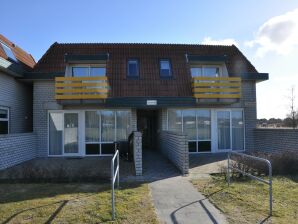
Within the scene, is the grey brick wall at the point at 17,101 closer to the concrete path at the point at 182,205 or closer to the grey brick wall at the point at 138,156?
the grey brick wall at the point at 138,156

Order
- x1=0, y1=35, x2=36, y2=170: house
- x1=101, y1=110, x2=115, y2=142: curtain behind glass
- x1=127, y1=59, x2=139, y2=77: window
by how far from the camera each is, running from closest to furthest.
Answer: x1=0, y1=35, x2=36, y2=170: house < x1=101, y1=110, x2=115, y2=142: curtain behind glass < x1=127, y1=59, x2=139, y2=77: window

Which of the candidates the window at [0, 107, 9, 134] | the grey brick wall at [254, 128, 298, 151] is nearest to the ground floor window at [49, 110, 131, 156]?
the window at [0, 107, 9, 134]

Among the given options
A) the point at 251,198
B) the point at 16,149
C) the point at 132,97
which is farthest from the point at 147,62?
the point at 251,198

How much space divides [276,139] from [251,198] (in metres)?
7.99

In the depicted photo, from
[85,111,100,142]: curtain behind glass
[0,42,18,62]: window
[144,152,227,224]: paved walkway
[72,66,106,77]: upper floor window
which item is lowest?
[144,152,227,224]: paved walkway

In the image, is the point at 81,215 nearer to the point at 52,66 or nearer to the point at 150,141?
the point at 52,66

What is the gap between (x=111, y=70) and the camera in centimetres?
1539

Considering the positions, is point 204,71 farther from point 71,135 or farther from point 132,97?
point 71,135

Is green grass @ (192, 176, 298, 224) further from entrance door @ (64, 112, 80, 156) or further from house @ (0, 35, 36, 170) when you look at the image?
entrance door @ (64, 112, 80, 156)

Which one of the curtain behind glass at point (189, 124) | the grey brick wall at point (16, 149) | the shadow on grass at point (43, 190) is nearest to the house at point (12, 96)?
the grey brick wall at point (16, 149)

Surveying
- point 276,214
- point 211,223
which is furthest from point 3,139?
point 276,214

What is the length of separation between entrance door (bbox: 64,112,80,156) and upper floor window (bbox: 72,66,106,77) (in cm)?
257

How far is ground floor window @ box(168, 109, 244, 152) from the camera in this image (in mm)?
15094

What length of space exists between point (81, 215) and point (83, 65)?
1165 cm
